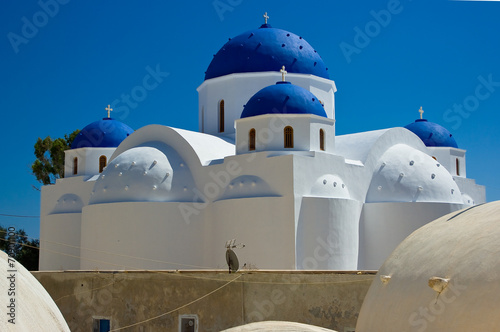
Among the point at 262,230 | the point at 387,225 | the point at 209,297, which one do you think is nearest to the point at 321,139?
the point at 387,225

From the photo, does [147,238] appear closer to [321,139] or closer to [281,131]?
[281,131]

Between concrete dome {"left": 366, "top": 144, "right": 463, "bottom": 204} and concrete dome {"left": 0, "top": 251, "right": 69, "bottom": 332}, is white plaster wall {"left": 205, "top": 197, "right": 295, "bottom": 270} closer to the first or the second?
concrete dome {"left": 366, "top": 144, "right": 463, "bottom": 204}

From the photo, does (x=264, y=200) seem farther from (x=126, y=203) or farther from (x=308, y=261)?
(x=126, y=203)

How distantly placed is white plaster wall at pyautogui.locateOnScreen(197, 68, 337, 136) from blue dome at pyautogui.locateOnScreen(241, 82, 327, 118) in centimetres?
308

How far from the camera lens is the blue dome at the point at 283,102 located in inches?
672

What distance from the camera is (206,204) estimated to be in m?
17.8

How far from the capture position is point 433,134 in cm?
2247

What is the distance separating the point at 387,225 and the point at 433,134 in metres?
6.02

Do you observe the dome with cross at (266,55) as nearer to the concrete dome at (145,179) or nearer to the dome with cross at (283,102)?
the dome with cross at (283,102)

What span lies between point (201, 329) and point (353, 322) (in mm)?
2698

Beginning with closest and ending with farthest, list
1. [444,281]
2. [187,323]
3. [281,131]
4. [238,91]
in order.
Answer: [444,281] → [187,323] → [281,131] → [238,91]

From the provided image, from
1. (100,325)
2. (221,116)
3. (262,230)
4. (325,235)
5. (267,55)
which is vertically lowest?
(100,325)

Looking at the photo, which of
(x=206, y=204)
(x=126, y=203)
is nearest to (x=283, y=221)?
(x=206, y=204)

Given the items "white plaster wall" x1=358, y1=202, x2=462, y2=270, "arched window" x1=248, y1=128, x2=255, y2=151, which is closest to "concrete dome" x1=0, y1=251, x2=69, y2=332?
"arched window" x1=248, y1=128, x2=255, y2=151
